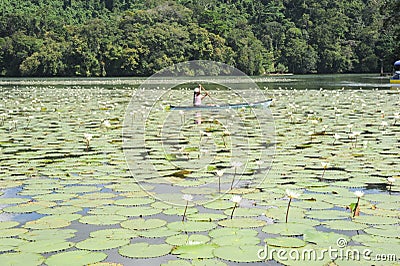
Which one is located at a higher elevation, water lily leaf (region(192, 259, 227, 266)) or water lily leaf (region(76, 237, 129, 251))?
water lily leaf (region(76, 237, 129, 251))

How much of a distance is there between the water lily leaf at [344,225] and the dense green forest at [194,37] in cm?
3074

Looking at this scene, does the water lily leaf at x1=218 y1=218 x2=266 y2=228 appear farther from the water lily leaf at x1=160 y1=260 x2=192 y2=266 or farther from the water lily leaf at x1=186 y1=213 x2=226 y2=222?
the water lily leaf at x1=160 y1=260 x2=192 y2=266

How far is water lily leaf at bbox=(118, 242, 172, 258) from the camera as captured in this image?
2.82m

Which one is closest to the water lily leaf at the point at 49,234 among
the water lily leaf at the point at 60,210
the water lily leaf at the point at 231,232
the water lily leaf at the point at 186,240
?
the water lily leaf at the point at 60,210

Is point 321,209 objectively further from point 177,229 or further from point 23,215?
point 23,215

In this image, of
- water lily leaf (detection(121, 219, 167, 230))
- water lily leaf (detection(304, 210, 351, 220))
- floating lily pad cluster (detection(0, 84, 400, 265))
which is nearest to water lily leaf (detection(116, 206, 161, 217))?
floating lily pad cluster (detection(0, 84, 400, 265))

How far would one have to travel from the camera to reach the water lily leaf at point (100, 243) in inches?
116

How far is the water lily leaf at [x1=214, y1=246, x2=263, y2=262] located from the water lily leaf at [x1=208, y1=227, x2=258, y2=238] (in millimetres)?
206

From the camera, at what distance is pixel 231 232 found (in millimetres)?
3180

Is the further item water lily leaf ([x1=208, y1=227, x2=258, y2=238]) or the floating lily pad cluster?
water lily leaf ([x1=208, y1=227, x2=258, y2=238])

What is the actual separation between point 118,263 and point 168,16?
54626mm

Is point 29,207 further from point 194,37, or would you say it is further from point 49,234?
point 194,37

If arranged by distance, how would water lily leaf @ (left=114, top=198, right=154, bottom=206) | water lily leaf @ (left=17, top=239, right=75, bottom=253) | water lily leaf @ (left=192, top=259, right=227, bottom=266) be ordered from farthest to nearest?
1. water lily leaf @ (left=114, top=198, right=154, bottom=206)
2. water lily leaf @ (left=17, top=239, right=75, bottom=253)
3. water lily leaf @ (left=192, top=259, right=227, bottom=266)

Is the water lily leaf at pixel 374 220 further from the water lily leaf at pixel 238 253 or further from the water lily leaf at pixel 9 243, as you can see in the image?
the water lily leaf at pixel 9 243
